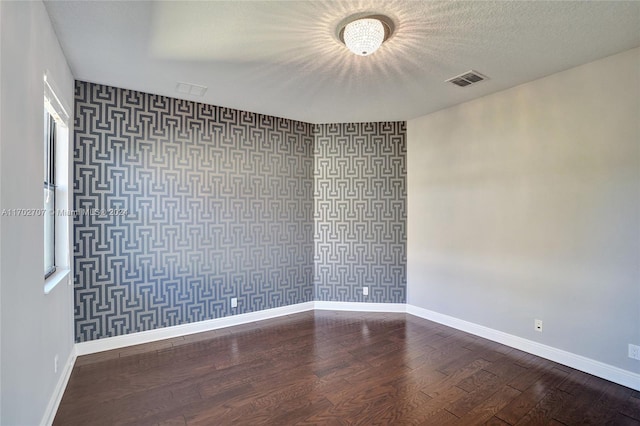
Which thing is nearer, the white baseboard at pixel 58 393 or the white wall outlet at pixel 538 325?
the white baseboard at pixel 58 393

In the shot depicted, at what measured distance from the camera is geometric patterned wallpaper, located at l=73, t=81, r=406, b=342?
10.2 feet

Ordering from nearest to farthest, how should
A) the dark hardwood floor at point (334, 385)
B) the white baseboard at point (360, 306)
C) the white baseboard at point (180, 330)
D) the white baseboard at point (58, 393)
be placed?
the white baseboard at point (58, 393), the dark hardwood floor at point (334, 385), the white baseboard at point (180, 330), the white baseboard at point (360, 306)

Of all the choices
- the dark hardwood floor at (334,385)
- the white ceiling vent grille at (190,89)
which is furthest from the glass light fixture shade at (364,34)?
the dark hardwood floor at (334,385)

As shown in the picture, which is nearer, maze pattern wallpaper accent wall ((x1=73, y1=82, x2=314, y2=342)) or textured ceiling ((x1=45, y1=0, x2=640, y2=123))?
textured ceiling ((x1=45, y1=0, x2=640, y2=123))

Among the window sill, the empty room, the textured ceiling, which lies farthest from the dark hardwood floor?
the textured ceiling

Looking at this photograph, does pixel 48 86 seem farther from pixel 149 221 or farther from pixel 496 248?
pixel 496 248

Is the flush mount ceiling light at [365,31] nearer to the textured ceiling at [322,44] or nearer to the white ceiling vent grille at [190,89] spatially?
the textured ceiling at [322,44]

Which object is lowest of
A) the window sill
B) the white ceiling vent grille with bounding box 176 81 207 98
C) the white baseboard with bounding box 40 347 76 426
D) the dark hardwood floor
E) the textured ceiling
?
the dark hardwood floor

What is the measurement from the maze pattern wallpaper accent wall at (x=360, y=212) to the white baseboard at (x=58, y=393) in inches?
109

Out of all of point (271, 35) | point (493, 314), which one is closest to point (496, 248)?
point (493, 314)

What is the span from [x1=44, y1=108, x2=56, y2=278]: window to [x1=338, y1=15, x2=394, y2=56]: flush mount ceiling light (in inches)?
90.2

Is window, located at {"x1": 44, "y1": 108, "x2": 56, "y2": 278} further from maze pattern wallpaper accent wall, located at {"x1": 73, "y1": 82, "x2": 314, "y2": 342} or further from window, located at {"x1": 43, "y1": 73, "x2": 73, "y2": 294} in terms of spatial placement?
maze pattern wallpaper accent wall, located at {"x1": 73, "y1": 82, "x2": 314, "y2": 342}

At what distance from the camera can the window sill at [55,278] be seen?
81.4 inches

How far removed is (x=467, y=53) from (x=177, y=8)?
214 centimetres
